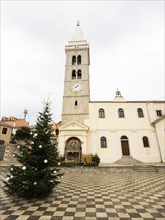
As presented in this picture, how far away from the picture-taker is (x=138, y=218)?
3.09 meters

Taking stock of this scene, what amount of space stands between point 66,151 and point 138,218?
1449cm

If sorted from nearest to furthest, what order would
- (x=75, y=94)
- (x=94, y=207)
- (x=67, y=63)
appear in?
(x=94, y=207) < (x=75, y=94) < (x=67, y=63)

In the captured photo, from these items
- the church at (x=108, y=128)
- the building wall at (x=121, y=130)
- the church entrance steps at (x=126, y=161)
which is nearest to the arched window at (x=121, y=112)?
the church at (x=108, y=128)

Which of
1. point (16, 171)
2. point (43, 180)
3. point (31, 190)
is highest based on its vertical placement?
point (16, 171)

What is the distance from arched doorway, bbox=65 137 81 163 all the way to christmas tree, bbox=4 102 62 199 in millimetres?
12309

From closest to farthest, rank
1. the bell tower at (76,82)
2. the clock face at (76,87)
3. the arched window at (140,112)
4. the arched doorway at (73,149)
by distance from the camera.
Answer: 1. the arched doorway at (73,149)
2. the arched window at (140,112)
3. the bell tower at (76,82)
4. the clock face at (76,87)

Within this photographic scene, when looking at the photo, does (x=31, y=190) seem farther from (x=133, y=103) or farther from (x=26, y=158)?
(x=133, y=103)

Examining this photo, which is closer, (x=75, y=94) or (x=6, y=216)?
(x=6, y=216)

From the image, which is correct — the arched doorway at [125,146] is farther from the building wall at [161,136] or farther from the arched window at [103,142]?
the building wall at [161,136]

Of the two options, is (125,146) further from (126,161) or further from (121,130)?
(121,130)

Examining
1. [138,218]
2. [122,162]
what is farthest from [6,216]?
[122,162]

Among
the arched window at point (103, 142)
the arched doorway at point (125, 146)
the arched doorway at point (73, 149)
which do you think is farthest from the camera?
the arched window at point (103, 142)

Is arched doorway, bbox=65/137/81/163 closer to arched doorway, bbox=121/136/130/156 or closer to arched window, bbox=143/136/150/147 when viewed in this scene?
arched doorway, bbox=121/136/130/156

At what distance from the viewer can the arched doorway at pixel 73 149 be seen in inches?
659
